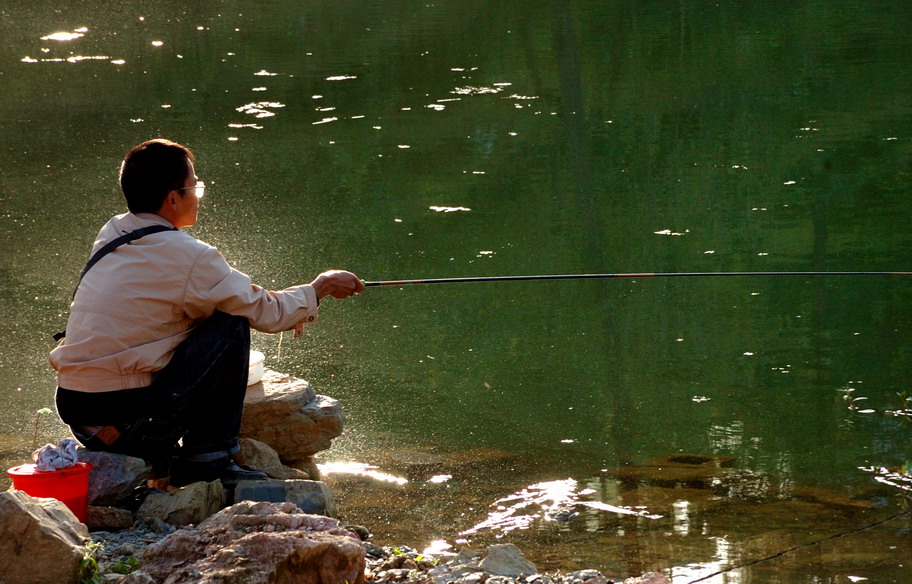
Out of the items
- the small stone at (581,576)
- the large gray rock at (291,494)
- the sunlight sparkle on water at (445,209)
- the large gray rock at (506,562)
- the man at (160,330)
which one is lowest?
the small stone at (581,576)

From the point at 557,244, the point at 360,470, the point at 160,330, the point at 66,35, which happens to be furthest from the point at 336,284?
the point at 66,35

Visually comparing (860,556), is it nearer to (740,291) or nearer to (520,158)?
(740,291)

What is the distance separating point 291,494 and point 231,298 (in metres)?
0.51

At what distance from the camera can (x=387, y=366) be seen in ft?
13.9

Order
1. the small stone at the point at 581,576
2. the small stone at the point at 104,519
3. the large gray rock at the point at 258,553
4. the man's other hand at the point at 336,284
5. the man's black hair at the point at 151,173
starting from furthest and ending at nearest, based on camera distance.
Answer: the man's other hand at the point at 336,284, the man's black hair at the point at 151,173, the small stone at the point at 104,519, the small stone at the point at 581,576, the large gray rock at the point at 258,553

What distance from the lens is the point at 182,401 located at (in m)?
2.75

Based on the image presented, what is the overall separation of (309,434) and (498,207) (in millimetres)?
3215

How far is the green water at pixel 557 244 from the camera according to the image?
3.21 m

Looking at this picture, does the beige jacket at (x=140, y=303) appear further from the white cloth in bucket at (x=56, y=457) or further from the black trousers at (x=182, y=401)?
the white cloth in bucket at (x=56, y=457)

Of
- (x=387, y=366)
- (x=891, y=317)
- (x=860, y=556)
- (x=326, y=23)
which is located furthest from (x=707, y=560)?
(x=326, y=23)

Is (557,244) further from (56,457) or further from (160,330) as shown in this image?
(56,457)

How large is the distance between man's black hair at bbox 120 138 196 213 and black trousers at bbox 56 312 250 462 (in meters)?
0.33

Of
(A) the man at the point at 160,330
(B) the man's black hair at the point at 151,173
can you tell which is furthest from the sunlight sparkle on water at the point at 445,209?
(B) the man's black hair at the point at 151,173

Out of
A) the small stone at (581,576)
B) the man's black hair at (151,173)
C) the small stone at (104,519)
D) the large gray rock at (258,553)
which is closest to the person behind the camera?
the large gray rock at (258,553)
